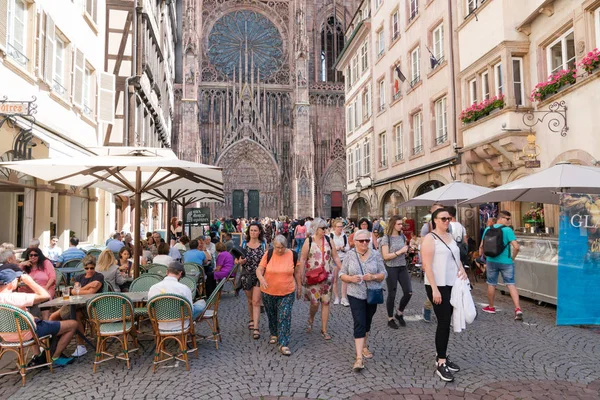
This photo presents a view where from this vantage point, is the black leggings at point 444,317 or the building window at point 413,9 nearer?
the black leggings at point 444,317

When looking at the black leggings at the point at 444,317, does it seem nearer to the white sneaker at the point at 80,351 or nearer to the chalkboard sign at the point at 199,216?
the white sneaker at the point at 80,351

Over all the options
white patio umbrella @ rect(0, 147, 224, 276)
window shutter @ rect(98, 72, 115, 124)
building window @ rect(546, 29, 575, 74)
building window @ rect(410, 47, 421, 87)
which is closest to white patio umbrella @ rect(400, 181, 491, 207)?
building window @ rect(546, 29, 575, 74)

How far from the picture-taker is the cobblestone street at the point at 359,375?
13.2 feet

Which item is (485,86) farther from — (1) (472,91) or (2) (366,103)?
(2) (366,103)

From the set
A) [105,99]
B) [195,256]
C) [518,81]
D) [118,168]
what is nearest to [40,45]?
[105,99]

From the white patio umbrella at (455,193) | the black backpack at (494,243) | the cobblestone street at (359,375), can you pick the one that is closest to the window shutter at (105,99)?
the white patio umbrella at (455,193)

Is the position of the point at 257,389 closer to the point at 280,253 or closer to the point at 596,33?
the point at 280,253

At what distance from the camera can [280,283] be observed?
208 inches

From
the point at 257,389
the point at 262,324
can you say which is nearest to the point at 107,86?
the point at 262,324

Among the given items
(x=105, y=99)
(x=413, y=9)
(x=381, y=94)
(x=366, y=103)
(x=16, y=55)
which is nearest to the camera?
(x=16, y=55)

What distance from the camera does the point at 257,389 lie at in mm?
4098

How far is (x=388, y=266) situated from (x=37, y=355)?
15.2 feet

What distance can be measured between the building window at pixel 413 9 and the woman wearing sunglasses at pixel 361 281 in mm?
14363

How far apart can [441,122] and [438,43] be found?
9.08 ft
